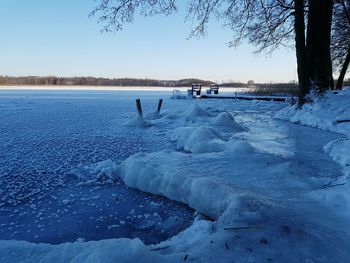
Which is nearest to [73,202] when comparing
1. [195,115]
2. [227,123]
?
[227,123]

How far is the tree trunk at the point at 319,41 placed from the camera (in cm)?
1320

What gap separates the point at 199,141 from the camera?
24.7 feet

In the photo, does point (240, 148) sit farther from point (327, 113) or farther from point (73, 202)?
point (327, 113)

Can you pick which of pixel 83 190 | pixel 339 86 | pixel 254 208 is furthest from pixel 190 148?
pixel 339 86

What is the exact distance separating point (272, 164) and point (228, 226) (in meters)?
2.86

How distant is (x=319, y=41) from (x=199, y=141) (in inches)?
327

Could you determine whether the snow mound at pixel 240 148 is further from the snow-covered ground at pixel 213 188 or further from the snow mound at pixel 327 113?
the snow mound at pixel 327 113

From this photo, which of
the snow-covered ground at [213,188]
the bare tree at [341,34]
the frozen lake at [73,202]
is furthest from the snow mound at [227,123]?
the bare tree at [341,34]

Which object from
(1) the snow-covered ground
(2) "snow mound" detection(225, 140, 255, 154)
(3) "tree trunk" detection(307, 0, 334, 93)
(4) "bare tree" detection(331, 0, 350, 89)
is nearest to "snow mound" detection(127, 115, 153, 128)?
(1) the snow-covered ground

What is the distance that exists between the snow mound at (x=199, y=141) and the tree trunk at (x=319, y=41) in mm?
6853

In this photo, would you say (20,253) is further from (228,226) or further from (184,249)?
(228,226)

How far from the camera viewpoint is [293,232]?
2.88 meters

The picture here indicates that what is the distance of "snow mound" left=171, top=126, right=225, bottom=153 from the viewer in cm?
702

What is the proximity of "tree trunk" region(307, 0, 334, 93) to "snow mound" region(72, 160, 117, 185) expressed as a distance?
32.4 ft
